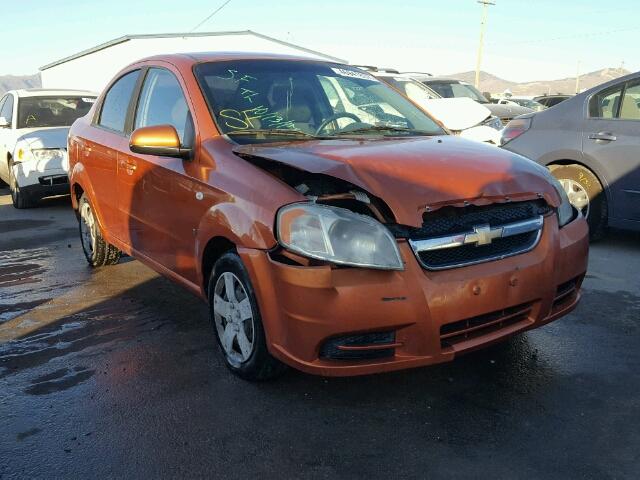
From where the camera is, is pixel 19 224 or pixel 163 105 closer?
pixel 163 105

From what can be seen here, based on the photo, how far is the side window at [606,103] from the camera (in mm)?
5840

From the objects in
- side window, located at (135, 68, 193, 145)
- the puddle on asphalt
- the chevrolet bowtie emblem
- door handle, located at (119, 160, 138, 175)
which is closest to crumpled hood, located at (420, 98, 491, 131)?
side window, located at (135, 68, 193, 145)

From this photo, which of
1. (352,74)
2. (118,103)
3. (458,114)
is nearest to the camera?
(352,74)

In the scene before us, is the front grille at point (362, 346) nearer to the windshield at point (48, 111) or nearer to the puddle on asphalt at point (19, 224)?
the puddle on asphalt at point (19, 224)

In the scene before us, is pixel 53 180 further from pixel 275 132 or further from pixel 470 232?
pixel 470 232

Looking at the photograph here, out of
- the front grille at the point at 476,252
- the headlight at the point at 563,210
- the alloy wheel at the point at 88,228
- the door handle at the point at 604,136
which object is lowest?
the alloy wheel at the point at 88,228

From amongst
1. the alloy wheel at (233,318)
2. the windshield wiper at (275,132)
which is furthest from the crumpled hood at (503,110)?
the alloy wheel at (233,318)

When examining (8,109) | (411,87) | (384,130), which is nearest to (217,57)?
(384,130)

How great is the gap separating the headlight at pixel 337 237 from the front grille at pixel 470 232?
141mm

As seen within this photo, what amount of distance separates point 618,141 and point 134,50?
2849cm

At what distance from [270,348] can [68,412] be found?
1039mm

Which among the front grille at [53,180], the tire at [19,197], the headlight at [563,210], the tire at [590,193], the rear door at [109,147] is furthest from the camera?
the tire at [19,197]

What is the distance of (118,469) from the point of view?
2.51 meters

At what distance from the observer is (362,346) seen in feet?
8.83
